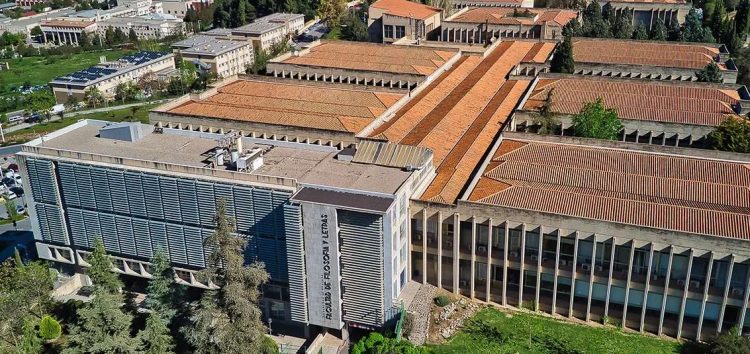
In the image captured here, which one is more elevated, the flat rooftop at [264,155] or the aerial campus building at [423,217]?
the flat rooftop at [264,155]

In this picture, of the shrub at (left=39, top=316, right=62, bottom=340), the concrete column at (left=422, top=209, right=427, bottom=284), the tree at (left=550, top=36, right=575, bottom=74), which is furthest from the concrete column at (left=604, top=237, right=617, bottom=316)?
the tree at (left=550, top=36, right=575, bottom=74)

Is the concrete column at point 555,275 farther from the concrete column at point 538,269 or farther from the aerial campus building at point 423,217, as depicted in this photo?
the concrete column at point 538,269

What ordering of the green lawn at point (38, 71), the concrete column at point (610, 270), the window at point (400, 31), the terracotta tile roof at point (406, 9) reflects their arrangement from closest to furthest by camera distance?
1. the concrete column at point (610, 270)
2. the window at point (400, 31)
3. the terracotta tile roof at point (406, 9)
4. the green lawn at point (38, 71)

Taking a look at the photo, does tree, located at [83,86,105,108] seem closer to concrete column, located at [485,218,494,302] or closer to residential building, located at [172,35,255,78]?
residential building, located at [172,35,255,78]

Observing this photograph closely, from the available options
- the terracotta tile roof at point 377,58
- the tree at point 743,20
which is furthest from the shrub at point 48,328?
the tree at point 743,20

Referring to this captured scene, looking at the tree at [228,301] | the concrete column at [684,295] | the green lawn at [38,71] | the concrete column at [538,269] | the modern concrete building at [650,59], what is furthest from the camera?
the green lawn at [38,71]
